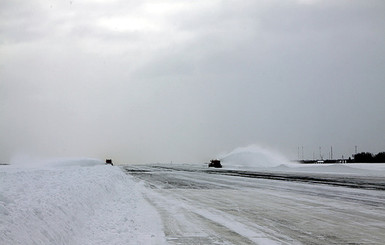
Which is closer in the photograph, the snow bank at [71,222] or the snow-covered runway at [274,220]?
the snow bank at [71,222]

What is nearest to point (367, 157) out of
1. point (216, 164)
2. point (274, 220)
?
point (216, 164)

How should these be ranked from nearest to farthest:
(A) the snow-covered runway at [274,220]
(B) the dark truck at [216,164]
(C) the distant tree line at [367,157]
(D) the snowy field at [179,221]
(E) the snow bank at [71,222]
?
(E) the snow bank at [71,222]
(D) the snowy field at [179,221]
(A) the snow-covered runway at [274,220]
(B) the dark truck at [216,164]
(C) the distant tree line at [367,157]

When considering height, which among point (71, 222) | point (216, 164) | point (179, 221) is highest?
point (216, 164)

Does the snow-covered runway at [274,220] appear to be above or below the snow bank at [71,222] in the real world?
below

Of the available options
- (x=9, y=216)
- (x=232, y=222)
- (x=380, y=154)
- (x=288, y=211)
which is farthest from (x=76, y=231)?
(x=380, y=154)

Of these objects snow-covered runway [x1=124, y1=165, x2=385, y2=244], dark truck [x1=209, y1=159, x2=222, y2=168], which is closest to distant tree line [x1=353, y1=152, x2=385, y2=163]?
dark truck [x1=209, y1=159, x2=222, y2=168]

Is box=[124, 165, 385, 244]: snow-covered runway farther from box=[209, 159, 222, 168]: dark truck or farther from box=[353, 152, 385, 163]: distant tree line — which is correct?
box=[353, 152, 385, 163]: distant tree line

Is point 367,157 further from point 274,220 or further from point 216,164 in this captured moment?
point 274,220

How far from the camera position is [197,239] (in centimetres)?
756

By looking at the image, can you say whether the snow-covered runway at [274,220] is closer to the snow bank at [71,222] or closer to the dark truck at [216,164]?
the snow bank at [71,222]

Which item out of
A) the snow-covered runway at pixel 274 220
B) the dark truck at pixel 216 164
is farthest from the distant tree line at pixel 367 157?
the snow-covered runway at pixel 274 220

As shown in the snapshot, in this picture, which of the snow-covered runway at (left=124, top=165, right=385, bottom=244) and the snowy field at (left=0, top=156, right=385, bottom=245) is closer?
the snowy field at (left=0, top=156, right=385, bottom=245)

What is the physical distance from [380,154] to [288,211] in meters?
107

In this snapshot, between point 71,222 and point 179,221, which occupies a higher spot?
point 71,222
